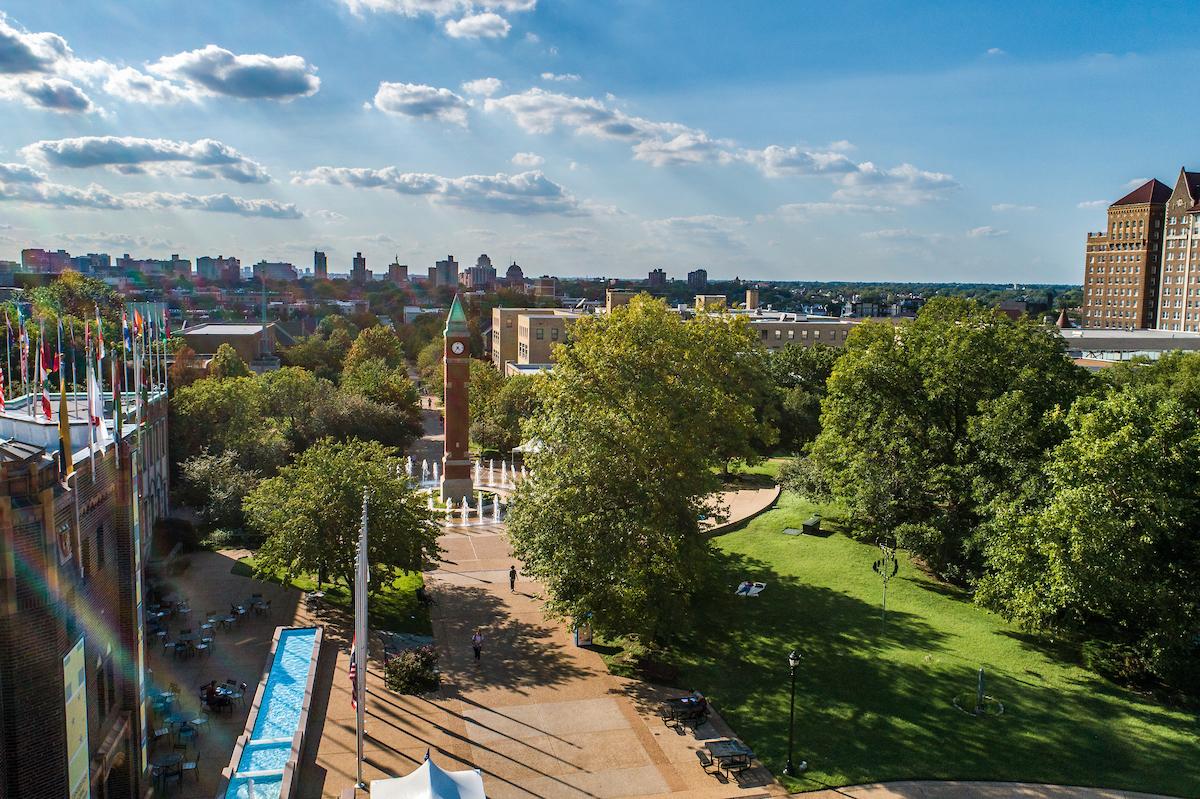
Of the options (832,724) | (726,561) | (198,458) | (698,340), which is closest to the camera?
(832,724)

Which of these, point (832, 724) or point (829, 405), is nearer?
point (832, 724)

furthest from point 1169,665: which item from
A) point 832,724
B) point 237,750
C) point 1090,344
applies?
point 1090,344

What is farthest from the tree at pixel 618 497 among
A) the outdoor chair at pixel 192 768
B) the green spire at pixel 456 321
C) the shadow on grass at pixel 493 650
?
the green spire at pixel 456 321

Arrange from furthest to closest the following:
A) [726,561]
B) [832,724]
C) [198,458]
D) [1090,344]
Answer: [1090,344]
[198,458]
[726,561]
[832,724]

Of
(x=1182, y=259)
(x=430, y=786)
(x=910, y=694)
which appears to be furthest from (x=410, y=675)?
(x=1182, y=259)

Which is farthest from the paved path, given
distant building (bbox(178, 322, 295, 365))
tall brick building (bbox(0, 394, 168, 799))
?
distant building (bbox(178, 322, 295, 365))

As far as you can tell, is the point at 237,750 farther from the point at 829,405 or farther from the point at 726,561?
the point at 829,405

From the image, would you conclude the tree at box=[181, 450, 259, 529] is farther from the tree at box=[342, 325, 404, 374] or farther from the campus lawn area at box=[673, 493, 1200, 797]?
the tree at box=[342, 325, 404, 374]

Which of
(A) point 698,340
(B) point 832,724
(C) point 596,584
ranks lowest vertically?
(B) point 832,724
